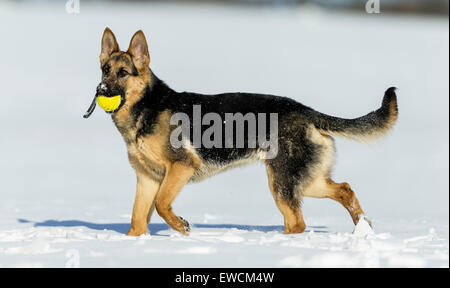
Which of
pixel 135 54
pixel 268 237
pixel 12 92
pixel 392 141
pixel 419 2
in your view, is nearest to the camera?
pixel 268 237

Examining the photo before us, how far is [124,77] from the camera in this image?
6.10 metres

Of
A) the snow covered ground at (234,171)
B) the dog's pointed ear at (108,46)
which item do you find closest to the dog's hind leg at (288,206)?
the snow covered ground at (234,171)

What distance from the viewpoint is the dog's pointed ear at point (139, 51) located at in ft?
20.1

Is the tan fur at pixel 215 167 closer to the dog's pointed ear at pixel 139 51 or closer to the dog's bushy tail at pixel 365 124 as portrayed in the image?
the dog's bushy tail at pixel 365 124

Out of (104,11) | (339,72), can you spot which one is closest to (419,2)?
(339,72)

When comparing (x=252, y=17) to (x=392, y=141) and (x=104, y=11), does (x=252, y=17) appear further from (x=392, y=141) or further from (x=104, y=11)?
(x=392, y=141)

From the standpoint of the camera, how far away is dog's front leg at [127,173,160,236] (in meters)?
6.32

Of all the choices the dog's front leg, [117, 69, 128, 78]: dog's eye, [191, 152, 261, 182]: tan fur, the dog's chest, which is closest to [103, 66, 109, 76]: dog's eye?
[117, 69, 128, 78]: dog's eye

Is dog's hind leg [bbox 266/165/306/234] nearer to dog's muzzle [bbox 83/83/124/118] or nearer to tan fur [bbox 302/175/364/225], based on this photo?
tan fur [bbox 302/175/364/225]

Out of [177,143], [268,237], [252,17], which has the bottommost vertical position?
[268,237]

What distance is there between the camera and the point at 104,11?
27.4 metres

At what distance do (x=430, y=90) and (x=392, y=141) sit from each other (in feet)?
18.6

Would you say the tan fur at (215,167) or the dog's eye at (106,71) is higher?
the dog's eye at (106,71)

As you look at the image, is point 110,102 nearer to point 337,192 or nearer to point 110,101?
point 110,101
